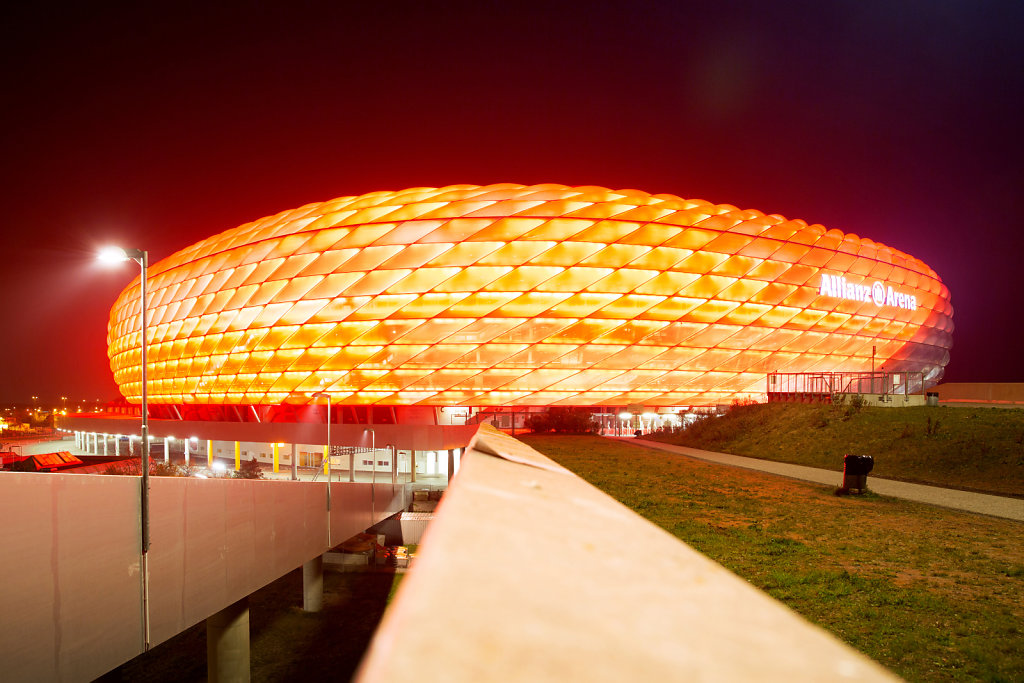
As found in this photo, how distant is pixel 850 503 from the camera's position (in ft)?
43.8

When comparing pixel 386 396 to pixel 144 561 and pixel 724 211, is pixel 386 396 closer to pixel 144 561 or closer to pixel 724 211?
pixel 724 211

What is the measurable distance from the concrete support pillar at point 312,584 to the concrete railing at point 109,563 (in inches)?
240

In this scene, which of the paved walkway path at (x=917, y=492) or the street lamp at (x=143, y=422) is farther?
the paved walkway path at (x=917, y=492)

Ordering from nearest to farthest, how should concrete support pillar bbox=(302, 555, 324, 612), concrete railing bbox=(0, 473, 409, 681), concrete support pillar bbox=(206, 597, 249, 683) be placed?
concrete railing bbox=(0, 473, 409, 681) → concrete support pillar bbox=(206, 597, 249, 683) → concrete support pillar bbox=(302, 555, 324, 612)

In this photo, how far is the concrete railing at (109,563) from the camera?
26.8 ft

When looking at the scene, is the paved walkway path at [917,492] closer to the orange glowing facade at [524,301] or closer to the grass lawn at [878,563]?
the grass lawn at [878,563]

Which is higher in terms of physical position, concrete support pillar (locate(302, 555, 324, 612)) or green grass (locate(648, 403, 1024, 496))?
green grass (locate(648, 403, 1024, 496))

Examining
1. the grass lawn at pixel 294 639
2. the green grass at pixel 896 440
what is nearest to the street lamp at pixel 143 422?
the grass lawn at pixel 294 639

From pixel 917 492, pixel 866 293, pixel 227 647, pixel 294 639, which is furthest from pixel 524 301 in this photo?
pixel 227 647

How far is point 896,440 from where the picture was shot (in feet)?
69.3

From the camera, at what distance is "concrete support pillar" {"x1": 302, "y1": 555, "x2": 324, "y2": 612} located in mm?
19844

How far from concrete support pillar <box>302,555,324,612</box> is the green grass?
17122mm

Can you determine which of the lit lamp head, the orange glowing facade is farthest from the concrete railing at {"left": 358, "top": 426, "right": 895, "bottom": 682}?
the orange glowing facade

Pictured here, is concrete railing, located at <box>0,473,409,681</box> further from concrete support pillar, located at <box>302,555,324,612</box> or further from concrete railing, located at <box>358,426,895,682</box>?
concrete railing, located at <box>358,426,895,682</box>
